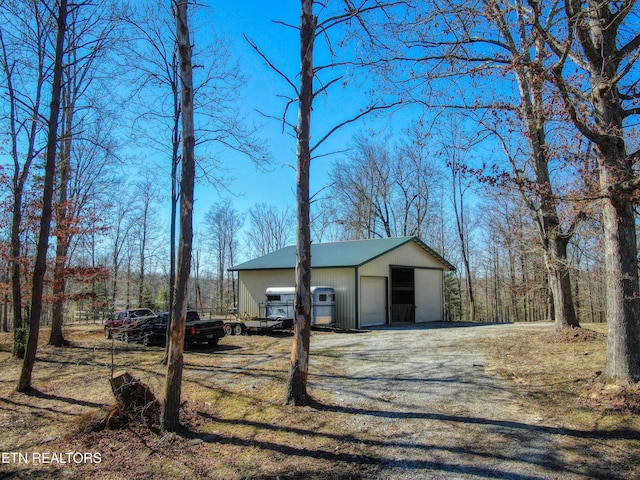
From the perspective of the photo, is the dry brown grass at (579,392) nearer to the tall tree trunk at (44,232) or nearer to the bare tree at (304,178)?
the bare tree at (304,178)

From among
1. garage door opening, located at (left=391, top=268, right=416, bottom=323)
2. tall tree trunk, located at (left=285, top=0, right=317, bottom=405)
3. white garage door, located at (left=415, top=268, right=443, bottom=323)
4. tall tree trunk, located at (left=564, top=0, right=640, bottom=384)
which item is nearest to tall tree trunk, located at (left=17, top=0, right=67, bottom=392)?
tall tree trunk, located at (left=285, top=0, right=317, bottom=405)

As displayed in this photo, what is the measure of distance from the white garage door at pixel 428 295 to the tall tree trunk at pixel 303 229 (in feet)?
52.7

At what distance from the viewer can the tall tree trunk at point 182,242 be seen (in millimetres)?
5461

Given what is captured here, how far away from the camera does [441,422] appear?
5.33m

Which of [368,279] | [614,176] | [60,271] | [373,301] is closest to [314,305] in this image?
[368,279]

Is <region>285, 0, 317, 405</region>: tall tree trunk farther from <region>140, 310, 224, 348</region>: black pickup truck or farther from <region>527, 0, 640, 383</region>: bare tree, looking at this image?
<region>140, 310, 224, 348</region>: black pickup truck

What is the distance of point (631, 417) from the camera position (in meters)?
5.06

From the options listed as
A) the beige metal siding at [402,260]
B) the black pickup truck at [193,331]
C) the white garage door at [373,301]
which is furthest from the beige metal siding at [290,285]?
the black pickup truck at [193,331]

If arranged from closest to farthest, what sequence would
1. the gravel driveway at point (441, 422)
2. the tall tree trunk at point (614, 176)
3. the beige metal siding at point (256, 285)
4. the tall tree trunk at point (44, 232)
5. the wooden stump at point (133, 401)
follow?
the gravel driveway at point (441, 422) < the wooden stump at point (133, 401) < the tall tree trunk at point (614, 176) < the tall tree trunk at point (44, 232) < the beige metal siding at point (256, 285)

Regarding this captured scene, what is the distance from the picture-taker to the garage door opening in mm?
21922

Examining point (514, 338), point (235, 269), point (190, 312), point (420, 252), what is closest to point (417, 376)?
point (514, 338)

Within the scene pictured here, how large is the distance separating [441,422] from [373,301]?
13.9 m

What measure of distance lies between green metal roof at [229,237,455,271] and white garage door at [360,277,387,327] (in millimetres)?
1153

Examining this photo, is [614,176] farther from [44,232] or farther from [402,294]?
[402,294]
